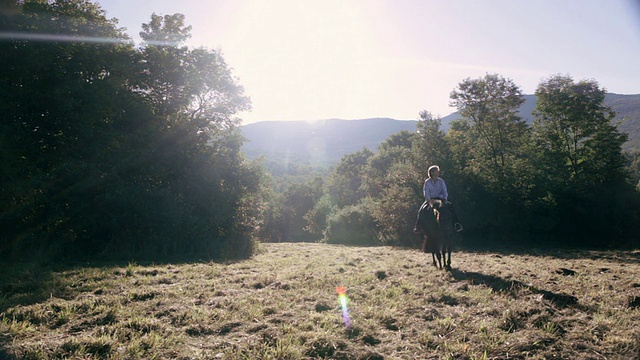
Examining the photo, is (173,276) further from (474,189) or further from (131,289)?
(474,189)

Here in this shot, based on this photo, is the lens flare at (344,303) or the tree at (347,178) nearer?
the lens flare at (344,303)

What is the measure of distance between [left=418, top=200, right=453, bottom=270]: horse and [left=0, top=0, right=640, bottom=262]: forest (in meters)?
8.68

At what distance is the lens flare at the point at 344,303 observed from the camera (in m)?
4.50

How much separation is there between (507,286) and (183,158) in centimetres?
1348

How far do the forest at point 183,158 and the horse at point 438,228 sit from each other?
28.5ft

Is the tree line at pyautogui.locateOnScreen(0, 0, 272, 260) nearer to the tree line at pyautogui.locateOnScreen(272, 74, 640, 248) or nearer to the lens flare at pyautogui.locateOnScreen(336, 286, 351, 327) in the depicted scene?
the lens flare at pyautogui.locateOnScreen(336, 286, 351, 327)

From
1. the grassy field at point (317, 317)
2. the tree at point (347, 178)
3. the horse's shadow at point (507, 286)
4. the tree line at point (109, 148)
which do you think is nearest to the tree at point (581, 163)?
the horse's shadow at point (507, 286)

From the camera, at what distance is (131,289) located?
6105mm

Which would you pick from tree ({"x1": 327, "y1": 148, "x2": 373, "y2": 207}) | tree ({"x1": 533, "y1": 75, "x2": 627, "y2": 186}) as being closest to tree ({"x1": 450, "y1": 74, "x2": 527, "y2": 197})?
tree ({"x1": 533, "y1": 75, "x2": 627, "y2": 186})

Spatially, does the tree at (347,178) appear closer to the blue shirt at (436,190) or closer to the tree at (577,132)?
the tree at (577,132)

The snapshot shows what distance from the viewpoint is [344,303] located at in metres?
5.45

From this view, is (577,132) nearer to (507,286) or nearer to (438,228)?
(438,228)

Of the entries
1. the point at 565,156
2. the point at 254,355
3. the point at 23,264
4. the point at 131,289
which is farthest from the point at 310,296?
the point at 565,156

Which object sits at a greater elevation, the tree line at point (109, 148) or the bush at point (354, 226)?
the tree line at point (109, 148)
